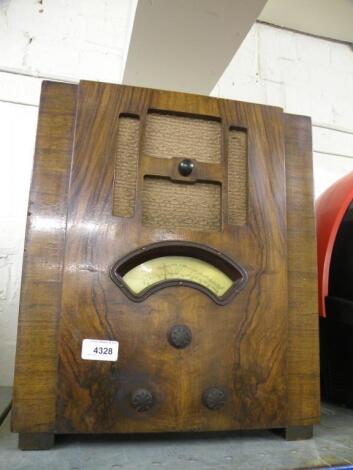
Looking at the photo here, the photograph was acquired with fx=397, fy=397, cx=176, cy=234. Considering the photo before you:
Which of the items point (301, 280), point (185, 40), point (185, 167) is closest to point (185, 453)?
point (301, 280)

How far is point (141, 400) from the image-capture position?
56 cm

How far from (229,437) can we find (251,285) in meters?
0.24

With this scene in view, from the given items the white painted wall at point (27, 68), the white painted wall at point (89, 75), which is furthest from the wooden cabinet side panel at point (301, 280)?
the white painted wall at point (27, 68)

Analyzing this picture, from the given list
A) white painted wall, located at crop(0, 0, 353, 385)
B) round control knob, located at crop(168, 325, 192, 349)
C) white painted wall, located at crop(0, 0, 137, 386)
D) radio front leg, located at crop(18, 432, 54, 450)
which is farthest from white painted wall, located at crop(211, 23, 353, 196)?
radio front leg, located at crop(18, 432, 54, 450)

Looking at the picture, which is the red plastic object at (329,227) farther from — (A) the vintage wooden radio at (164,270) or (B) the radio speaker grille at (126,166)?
(B) the radio speaker grille at (126,166)

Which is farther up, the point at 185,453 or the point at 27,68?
the point at 27,68

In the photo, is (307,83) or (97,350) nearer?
(97,350)

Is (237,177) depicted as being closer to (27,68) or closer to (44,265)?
(44,265)

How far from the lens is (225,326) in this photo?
60cm

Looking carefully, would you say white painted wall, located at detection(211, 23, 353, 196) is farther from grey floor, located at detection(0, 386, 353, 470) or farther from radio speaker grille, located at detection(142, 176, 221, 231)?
grey floor, located at detection(0, 386, 353, 470)

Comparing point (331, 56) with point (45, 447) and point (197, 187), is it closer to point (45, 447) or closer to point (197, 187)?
point (197, 187)

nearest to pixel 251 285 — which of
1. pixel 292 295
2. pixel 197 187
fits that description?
pixel 292 295

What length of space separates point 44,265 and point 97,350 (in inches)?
5.7

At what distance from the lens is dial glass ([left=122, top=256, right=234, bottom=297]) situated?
612mm
